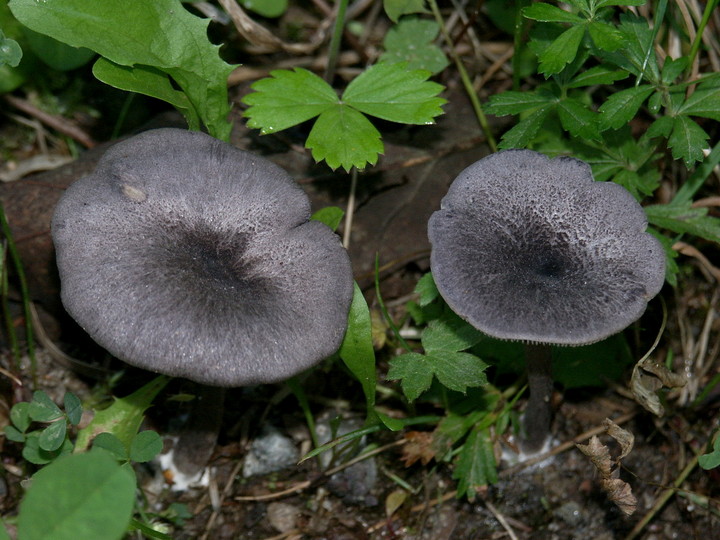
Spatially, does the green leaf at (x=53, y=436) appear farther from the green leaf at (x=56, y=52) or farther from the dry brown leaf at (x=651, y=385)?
the dry brown leaf at (x=651, y=385)

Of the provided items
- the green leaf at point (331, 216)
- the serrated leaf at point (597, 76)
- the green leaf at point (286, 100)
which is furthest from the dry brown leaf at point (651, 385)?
the green leaf at point (286, 100)

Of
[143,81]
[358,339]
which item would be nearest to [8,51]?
[143,81]

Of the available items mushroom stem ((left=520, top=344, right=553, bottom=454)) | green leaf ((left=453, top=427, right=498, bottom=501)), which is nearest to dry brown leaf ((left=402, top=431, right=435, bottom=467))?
green leaf ((left=453, top=427, right=498, bottom=501))

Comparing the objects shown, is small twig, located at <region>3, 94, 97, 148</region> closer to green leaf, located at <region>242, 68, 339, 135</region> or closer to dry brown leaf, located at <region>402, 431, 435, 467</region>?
green leaf, located at <region>242, 68, 339, 135</region>

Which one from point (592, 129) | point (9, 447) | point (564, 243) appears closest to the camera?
point (564, 243)

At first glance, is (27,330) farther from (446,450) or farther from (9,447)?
(446,450)

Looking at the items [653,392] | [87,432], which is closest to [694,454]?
[653,392]
